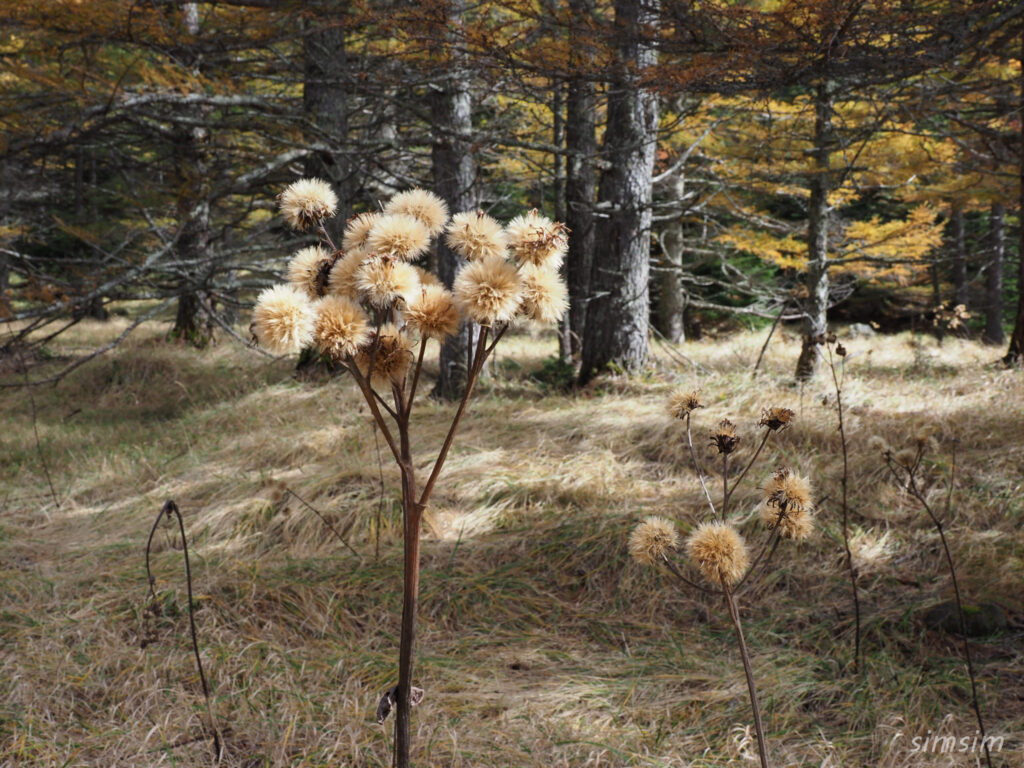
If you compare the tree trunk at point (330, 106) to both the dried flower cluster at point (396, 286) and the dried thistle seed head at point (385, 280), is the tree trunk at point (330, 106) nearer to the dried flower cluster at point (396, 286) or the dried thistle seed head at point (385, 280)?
the dried flower cluster at point (396, 286)

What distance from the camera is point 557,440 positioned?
15.3 feet

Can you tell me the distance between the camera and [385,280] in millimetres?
1158

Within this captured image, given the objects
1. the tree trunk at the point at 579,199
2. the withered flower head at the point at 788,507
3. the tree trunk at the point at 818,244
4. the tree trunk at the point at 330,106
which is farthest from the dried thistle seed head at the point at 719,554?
the tree trunk at the point at 330,106

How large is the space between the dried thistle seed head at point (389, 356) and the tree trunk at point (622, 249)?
14.9ft

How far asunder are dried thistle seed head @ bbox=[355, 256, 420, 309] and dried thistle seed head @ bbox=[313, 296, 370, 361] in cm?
4

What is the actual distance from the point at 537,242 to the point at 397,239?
242 mm

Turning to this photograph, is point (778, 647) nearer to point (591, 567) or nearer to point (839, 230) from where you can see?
point (591, 567)

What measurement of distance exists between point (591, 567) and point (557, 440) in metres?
1.55

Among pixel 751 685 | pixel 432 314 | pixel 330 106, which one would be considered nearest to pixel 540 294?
pixel 432 314

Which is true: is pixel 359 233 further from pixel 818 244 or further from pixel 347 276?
pixel 818 244

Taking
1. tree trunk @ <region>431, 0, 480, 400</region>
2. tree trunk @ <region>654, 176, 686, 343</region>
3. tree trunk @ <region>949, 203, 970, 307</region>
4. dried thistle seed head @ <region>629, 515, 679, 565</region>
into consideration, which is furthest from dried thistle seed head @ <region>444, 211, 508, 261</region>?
tree trunk @ <region>949, 203, 970, 307</region>

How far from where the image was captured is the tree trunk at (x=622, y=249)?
572 cm

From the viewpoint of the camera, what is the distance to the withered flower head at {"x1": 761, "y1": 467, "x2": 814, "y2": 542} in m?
1.52

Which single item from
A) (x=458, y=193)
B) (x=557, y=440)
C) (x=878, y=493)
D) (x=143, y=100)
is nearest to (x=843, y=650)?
(x=878, y=493)
